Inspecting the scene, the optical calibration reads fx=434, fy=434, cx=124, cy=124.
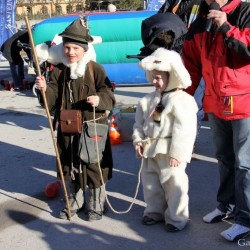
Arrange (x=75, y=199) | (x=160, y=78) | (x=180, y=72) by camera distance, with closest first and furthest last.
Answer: (x=180, y=72) → (x=160, y=78) → (x=75, y=199)

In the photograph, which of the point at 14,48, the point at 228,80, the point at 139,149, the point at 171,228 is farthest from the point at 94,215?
the point at 14,48

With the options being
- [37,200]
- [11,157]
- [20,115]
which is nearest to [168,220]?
[37,200]

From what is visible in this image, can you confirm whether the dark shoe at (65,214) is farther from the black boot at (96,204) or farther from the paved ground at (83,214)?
the black boot at (96,204)

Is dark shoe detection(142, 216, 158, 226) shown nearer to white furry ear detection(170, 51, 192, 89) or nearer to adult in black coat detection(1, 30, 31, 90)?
white furry ear detection(170, 51, 192, 89)

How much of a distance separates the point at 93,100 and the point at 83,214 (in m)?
1.07

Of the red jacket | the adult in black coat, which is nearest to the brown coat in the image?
the red jacket

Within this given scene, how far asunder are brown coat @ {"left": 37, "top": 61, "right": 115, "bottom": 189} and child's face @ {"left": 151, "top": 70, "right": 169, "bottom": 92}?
53 cm

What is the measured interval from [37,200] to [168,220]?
1.41 meters

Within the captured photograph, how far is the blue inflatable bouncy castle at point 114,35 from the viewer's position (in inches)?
344

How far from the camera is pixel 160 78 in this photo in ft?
10.3

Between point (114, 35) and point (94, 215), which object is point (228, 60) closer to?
point (94, 215)

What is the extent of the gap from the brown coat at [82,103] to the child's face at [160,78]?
1.74 ft

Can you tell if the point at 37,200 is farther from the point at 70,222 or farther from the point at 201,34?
the point at 201,34

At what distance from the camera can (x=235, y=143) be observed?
3020 millimetres
